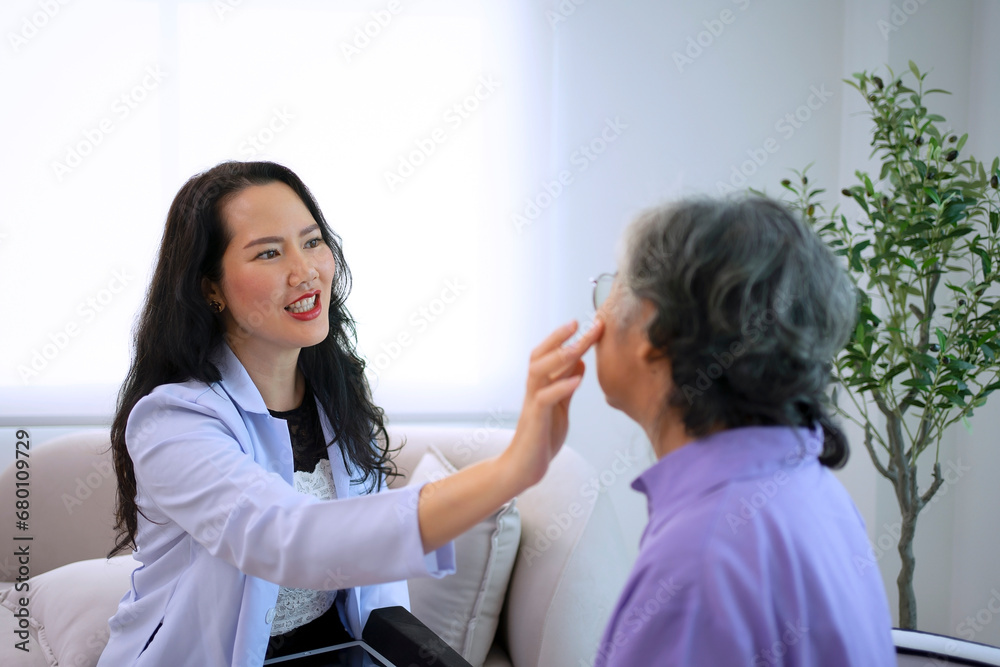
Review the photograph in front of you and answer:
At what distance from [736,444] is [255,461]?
89 centimetres

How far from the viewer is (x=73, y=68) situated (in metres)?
3.02

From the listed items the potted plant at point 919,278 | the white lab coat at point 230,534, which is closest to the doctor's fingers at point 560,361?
the white lab coat at point 230,534

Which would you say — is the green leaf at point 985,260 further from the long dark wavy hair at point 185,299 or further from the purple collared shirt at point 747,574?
the long dark wavy hair at point 185,299

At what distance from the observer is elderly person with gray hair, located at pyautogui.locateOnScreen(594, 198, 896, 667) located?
782 mm

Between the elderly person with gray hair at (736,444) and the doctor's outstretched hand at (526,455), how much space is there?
53 millimetres

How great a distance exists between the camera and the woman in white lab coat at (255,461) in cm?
106

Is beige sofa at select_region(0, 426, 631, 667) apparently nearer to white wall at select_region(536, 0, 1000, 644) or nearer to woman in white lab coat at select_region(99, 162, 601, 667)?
woman in white lab coat at select_region(99, 162, 601, 667)

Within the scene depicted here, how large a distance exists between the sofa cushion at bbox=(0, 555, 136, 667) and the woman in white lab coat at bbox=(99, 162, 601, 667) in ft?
1.63

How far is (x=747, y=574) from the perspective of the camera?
0.78m

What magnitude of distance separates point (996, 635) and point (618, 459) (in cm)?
147

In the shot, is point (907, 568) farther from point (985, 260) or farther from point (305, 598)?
point (305, 598)

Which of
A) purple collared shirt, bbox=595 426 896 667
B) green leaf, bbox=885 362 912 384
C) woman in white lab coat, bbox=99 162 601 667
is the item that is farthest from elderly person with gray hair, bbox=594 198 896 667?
green leaf, bbox=885 362 912 384

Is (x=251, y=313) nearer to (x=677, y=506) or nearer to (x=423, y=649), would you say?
(x=423, y=649)

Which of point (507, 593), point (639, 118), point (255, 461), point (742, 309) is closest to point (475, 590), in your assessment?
point (507, 593)
